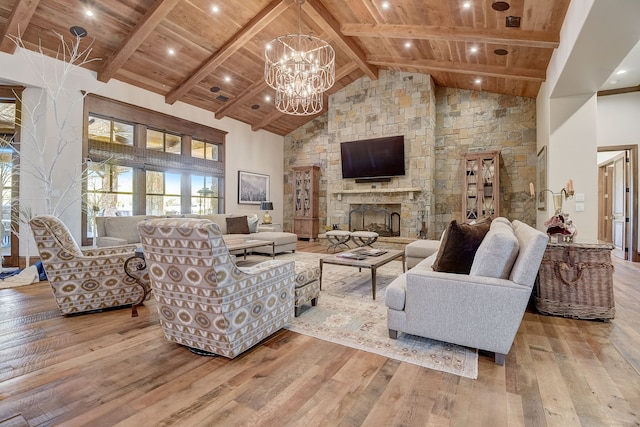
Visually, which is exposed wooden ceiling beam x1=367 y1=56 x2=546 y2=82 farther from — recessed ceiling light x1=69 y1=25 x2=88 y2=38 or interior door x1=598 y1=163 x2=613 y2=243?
recessed ceiling light x1=69 y1=25 x2=88 y2=38

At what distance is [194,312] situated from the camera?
1.95 metres

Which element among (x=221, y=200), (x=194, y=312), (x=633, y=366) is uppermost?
(x=221, y=200)

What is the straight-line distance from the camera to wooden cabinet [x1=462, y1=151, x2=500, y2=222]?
6.41 meters

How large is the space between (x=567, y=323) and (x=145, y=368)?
334 centimetres

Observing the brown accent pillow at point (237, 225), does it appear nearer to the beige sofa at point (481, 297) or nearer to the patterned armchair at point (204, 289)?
the patterned armchair at point (204, 289)

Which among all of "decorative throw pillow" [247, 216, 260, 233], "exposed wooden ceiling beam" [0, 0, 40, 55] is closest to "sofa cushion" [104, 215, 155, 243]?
"decorative throw pillow" [247, 216, 260, 233]

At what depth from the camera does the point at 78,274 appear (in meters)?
2.76

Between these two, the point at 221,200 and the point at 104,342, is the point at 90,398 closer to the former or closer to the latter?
the point at 104,342

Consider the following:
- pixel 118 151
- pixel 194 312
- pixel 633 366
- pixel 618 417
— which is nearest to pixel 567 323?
pixel 633 366

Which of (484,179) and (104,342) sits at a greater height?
(484,179)

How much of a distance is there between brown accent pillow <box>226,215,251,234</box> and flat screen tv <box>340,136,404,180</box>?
305cm

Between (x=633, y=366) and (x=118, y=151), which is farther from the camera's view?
(x=118, y=151)

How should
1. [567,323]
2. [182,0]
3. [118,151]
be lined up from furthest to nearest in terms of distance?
[118,151] < [182,0] < [567,323]

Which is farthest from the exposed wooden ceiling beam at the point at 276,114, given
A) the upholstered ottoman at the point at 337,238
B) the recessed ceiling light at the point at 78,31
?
the recessed ceiling light at the point at 78,31
